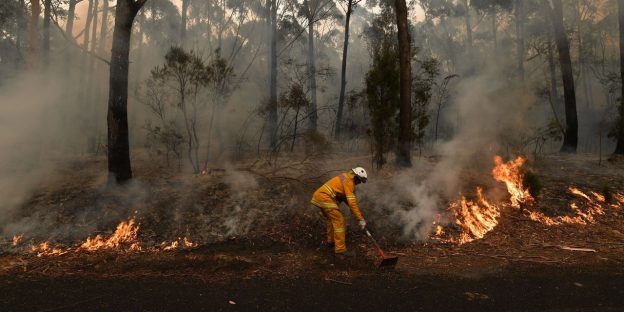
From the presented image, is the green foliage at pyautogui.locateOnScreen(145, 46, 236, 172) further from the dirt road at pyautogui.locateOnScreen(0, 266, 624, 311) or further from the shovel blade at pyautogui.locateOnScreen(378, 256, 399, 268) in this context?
the shovel blade at pyautogui.locateOnScreen(378, 256, 399, 268)

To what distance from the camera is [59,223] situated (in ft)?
24.8

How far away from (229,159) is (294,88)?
128 inches

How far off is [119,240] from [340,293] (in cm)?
451

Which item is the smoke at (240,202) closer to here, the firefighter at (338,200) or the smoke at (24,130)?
the firefighter at (338,200)

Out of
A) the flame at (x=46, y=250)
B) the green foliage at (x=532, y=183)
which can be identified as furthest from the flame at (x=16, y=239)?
the green foliage at (x=532, y=183)

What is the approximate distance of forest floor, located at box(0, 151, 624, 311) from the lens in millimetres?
4738

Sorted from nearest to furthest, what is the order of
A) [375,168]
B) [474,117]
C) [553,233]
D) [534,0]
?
[553,233] < [375,168] < [474,117] < [534,0]

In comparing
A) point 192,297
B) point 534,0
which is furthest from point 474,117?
point 534,0

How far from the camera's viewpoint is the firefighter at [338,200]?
6629mm

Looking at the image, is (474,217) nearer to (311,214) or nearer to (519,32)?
(311,214)

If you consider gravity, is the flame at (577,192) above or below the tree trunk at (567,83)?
below

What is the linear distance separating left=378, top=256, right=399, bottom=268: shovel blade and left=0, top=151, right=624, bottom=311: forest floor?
103 millimetres

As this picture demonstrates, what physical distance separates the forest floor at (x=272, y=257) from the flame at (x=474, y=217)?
213 mm

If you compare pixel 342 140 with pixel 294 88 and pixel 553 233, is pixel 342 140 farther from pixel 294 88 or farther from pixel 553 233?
pixel 553 233
